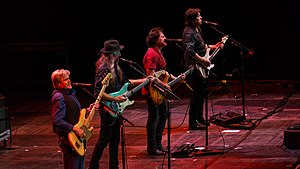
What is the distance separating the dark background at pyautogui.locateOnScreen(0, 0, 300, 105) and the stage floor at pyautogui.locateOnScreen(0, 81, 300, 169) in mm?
2339

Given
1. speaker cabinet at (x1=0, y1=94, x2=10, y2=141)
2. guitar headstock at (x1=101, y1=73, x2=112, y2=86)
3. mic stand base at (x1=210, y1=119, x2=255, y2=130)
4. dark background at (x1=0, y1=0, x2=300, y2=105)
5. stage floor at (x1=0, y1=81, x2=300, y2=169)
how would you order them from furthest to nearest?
dark background at (x1=0, y1=0, x2=300, y2=105) → mic stand base at (x1=210, y1=119, x2=255, y2=130) → speaker cabinet at (x1=0, y1=94, x2=10, y2=141) → stage floor at (x1=0, y1=81, x2=300, y2=169) → guitar headstock at (x1=101, y1=73, x2=112, y2=86)

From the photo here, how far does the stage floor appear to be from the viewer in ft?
36.9

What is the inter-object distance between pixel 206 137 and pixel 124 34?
382 inches

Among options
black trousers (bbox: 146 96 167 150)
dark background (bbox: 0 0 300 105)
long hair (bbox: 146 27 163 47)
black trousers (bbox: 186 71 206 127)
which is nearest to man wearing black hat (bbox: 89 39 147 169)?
black trousers (bbox: 146 96 167 150)

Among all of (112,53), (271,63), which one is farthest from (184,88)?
(112,53)

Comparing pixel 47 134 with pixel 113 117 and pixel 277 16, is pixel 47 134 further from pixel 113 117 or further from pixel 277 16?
pixel 277 16

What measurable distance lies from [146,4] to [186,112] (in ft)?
23.2

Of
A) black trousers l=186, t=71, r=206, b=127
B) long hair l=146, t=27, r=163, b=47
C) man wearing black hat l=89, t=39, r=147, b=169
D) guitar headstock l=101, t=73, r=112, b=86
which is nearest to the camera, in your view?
guitar headstock l=101, t=73, r=112, b=86

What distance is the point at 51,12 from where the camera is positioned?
72.8 feet

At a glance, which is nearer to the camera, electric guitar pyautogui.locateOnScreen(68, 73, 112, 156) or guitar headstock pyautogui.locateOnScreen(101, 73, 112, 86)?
electric guitar pyautogui.locateOnScreen(68, 73, 112, 156)

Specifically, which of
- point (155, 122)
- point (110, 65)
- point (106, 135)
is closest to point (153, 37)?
point (155, 122)

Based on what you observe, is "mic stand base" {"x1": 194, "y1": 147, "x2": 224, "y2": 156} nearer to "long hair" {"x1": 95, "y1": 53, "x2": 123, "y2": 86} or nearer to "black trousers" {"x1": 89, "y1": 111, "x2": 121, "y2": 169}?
"black trousers" {"x1": 89, "y1": 111, "x2": 121, "y2": 169}

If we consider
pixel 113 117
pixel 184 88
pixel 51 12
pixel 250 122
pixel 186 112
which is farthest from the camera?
pixel 51 12

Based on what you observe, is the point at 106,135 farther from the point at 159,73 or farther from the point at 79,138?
the point at 159,73
